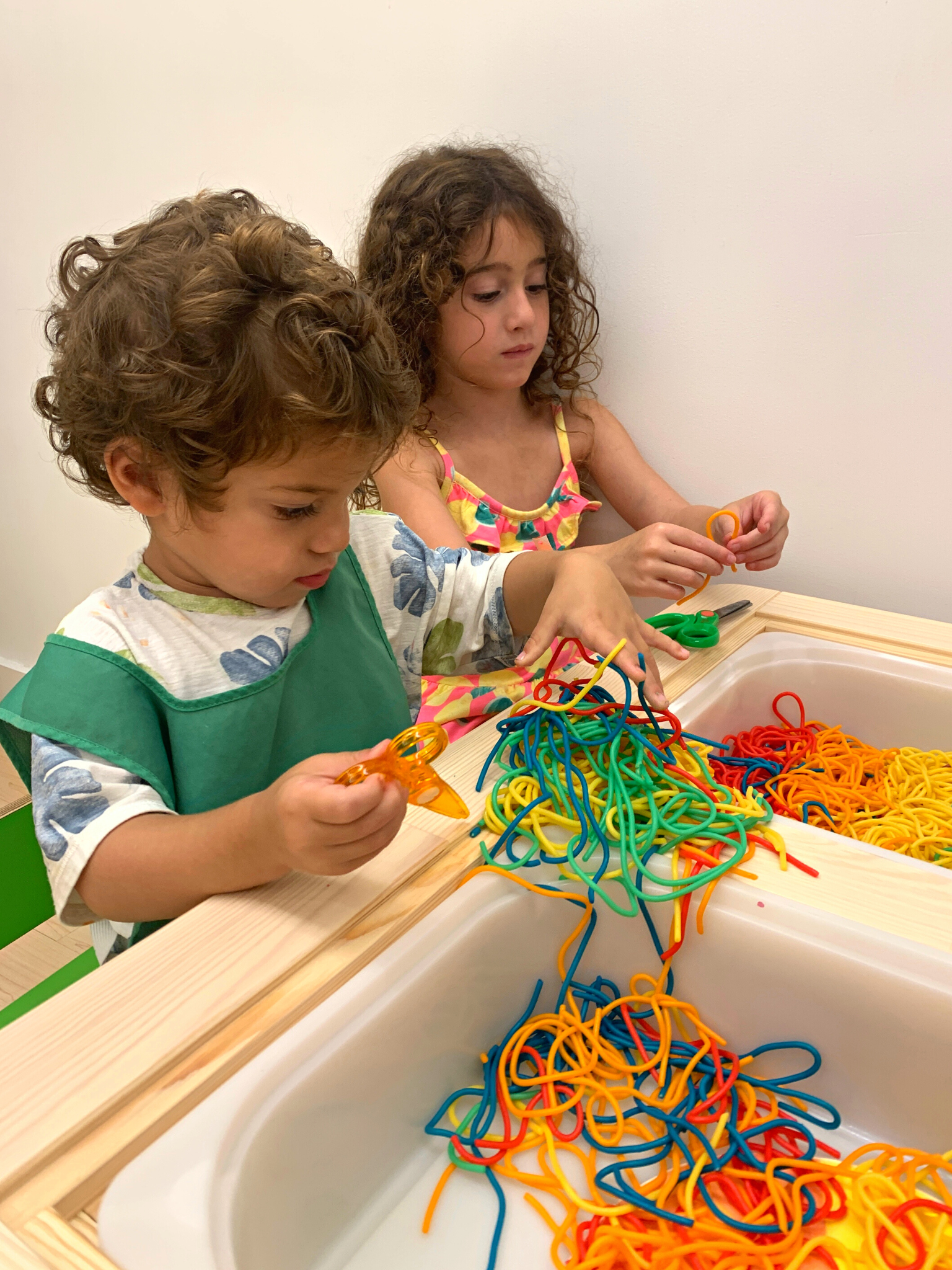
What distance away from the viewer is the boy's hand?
19.2 inches

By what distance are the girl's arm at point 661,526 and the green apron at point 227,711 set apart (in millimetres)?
273

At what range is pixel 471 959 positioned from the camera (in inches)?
21.8

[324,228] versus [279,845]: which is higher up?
[324,228]

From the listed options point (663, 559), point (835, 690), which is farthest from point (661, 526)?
point (835, 690)

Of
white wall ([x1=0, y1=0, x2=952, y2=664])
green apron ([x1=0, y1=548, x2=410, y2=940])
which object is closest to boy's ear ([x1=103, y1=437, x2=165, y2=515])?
green apron ([x1=0, y1=548, x2=410, y2=940])

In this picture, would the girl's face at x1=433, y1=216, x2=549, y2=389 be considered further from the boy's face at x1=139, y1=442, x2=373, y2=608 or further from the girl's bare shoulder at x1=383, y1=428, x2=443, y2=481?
the boy's face at x1=139, y1=442, x2=373, y2=608

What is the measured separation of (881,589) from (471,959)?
0.78 meters

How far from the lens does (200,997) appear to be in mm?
460

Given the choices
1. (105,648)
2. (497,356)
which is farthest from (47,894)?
(497,356)

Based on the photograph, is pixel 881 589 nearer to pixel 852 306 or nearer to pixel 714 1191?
pixel 852 306

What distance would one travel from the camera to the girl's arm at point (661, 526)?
34.1 inches

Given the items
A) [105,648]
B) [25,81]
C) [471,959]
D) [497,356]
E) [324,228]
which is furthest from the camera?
→ [25,81]

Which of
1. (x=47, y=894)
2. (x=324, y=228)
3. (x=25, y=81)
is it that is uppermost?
(x=25, y=81)

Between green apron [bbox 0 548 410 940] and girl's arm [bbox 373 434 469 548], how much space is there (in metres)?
0.22
